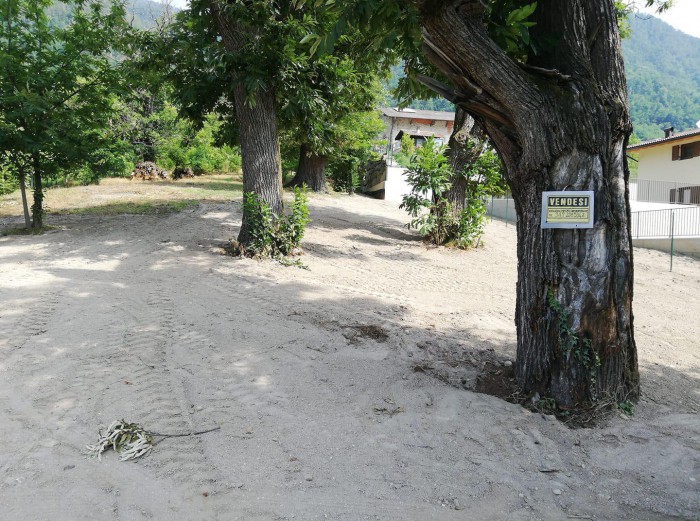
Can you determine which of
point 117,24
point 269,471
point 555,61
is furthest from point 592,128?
point 117,24

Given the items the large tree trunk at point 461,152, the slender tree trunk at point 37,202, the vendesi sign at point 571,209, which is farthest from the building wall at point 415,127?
the vendesi sign at point 571,209

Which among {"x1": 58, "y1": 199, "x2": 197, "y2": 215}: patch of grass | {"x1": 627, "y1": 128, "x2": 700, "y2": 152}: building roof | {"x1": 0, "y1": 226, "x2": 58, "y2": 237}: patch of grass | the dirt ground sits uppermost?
{"x1": 627, "y1": 128, "x2": 700, "y2": 152}: building roof

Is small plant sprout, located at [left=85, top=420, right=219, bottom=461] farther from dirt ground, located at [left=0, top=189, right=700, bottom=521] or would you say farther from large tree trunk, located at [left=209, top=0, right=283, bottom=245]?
large tree trunk, located at [left=209, top=0, right=283, bottom=245]

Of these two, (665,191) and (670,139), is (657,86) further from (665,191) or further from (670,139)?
(665,191)

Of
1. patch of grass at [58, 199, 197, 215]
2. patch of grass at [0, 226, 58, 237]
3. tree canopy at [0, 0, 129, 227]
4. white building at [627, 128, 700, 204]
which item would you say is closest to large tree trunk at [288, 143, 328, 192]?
patch of grass at [58, 199, 197, 215]

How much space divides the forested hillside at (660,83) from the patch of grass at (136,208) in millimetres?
12083

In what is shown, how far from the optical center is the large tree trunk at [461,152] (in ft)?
42.8

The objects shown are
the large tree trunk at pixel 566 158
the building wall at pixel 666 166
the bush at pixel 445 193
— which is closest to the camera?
the large tree trunk at pixel 566 158

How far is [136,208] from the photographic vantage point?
1508 cm

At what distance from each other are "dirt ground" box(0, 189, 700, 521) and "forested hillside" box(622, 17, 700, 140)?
809 centimetres

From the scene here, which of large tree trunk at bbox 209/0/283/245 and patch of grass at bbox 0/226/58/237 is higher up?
large tree trunk at bbox 209/0/283/245

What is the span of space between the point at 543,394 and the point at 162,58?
9.58m

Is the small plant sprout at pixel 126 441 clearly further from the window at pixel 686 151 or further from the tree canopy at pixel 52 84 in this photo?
the window at pixel 686 151

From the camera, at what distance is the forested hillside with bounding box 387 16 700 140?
7045 centimetres
